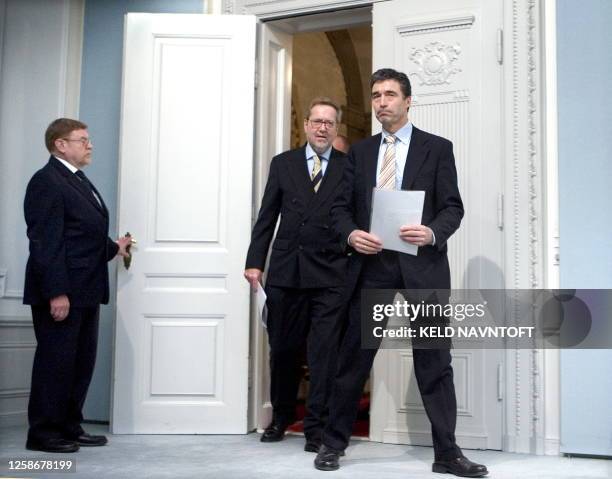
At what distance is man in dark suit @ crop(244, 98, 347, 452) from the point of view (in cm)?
398

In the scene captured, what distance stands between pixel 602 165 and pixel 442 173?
943 mm

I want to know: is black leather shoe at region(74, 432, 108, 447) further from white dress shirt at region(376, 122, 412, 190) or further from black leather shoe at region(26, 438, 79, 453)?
white dress shirt at region(376, 122, 412, 190)

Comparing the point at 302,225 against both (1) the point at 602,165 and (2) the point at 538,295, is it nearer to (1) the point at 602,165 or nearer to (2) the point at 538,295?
(2) the point at 538,295

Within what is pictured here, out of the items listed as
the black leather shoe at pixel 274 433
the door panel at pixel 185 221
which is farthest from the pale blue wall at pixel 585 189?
the door panel at pixel 185 221

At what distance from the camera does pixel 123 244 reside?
4402 millimetres

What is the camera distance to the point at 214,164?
15.0 feet

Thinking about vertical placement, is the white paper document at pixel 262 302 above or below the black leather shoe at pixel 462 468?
above

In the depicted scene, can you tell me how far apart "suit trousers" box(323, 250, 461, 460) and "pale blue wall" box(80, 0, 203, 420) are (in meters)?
1.94

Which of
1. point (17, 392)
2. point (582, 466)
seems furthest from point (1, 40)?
point (582, 466)

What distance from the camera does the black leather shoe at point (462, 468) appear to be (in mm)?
3186

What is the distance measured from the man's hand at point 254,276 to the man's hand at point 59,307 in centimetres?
88

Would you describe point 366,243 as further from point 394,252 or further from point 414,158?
point 414,158

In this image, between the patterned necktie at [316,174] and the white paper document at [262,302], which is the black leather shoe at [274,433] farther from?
the patterned necktie at [316,174]

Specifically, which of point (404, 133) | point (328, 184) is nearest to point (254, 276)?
point (328, 184)
